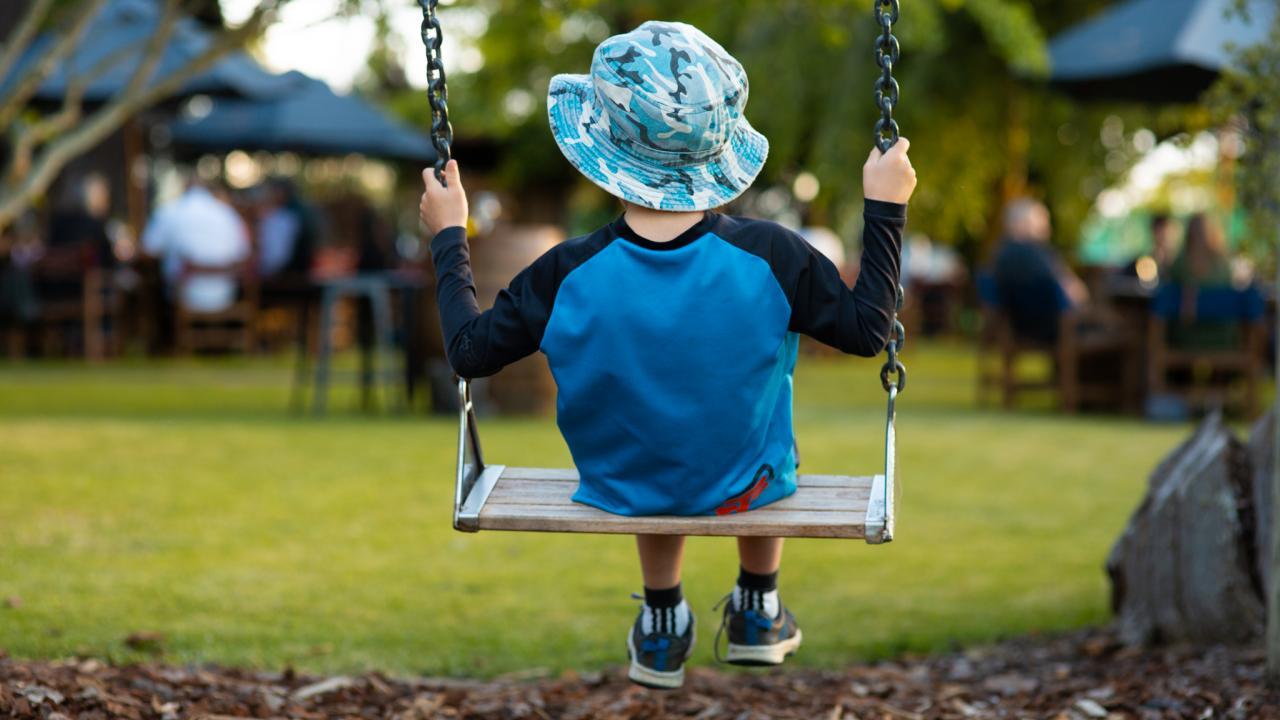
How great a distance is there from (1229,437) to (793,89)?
46.2 feet

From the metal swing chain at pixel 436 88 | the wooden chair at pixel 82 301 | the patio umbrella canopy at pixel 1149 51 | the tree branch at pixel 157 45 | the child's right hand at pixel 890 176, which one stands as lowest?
the wooden chair at pixel 82 301

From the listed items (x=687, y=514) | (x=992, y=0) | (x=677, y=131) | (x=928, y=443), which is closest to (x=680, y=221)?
(x=677, y=131)

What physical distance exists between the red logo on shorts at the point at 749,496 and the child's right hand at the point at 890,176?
645 millimetres

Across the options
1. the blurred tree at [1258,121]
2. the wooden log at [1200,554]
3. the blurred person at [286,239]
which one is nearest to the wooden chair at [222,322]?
the blurred person at [286,239]

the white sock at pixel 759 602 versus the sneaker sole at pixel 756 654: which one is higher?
the white sock at pixel 759 602

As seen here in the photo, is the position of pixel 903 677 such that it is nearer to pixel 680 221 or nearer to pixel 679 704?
pixel 679 704

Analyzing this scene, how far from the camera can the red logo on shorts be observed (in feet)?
11.1

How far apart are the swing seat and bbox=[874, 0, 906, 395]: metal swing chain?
8 centimetres

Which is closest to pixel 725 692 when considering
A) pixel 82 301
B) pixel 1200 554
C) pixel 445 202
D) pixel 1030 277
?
pixel 1200 554

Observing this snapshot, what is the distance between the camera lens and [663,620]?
12.4 ft

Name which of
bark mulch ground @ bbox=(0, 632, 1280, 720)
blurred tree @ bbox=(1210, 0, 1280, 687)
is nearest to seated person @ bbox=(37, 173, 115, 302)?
bark mulch ground @ bbox=(0, 632, 1280, 720)

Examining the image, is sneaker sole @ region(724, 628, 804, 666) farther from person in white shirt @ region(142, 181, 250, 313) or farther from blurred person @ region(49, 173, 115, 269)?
blurred person @ region(49, 173, 115, 269)

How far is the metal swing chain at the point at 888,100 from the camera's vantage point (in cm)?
318

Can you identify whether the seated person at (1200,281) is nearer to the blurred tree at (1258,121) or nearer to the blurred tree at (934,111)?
the blurred tree at (1258,121)
